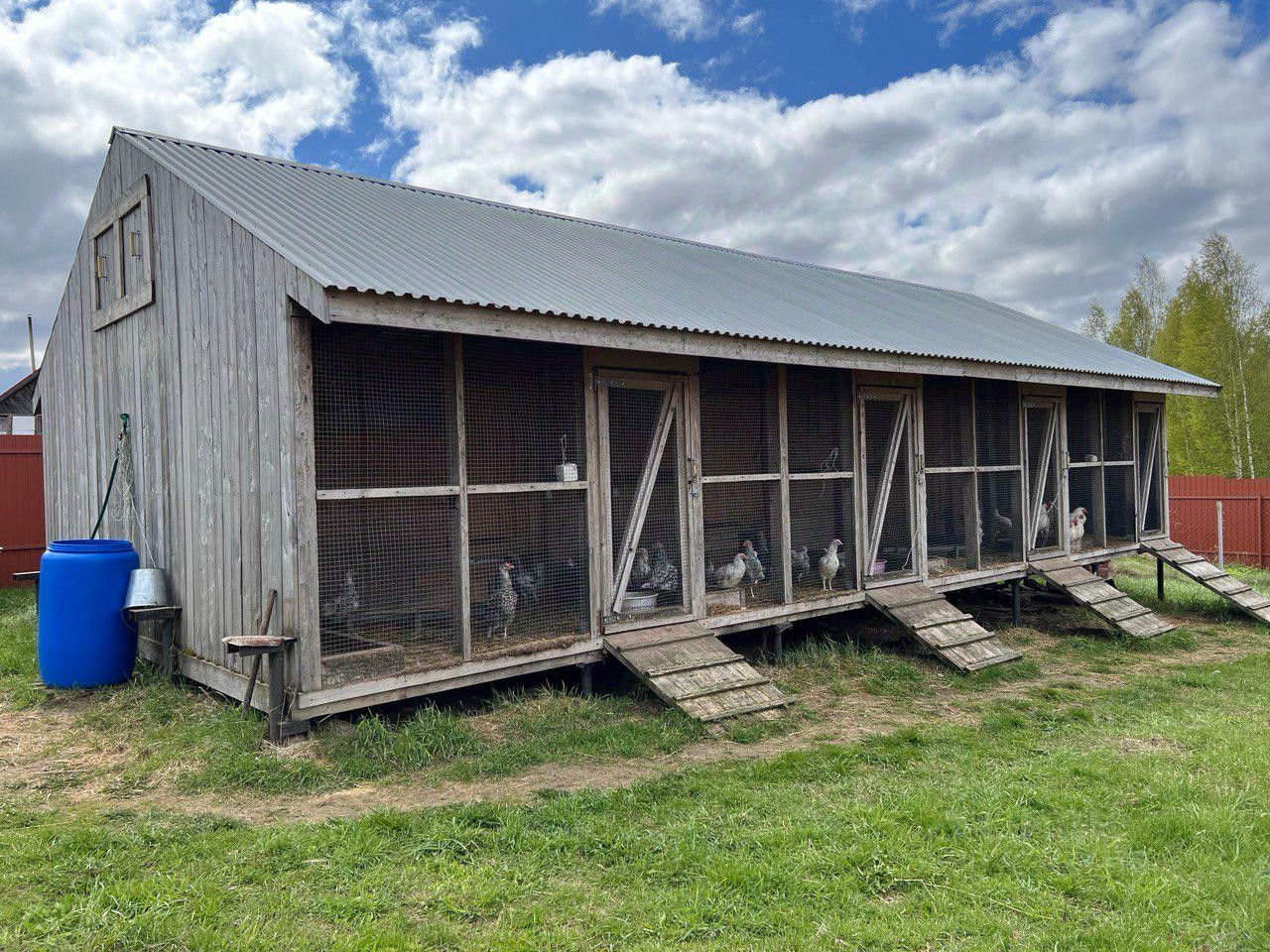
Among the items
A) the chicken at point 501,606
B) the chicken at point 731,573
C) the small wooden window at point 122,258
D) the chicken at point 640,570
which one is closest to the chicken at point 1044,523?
the chicken at point 731,573

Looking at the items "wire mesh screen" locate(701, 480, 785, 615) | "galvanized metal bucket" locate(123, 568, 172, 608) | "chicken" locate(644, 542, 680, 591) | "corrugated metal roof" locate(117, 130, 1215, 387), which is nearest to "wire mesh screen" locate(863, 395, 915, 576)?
"corrugated metal roof" locate(117, 130, 1215, 387)

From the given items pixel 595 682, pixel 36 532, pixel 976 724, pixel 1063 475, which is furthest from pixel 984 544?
pixel 36 532

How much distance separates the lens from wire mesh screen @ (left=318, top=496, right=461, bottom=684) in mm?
5207

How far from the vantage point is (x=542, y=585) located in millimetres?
6066

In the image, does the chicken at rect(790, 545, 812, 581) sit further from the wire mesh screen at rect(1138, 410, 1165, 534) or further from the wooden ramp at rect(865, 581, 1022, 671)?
the wire mesh screen at rect(1138, 410, 1165, 534)

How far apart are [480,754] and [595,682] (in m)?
1.63

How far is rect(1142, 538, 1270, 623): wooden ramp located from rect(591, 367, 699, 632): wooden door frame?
7.00 meters

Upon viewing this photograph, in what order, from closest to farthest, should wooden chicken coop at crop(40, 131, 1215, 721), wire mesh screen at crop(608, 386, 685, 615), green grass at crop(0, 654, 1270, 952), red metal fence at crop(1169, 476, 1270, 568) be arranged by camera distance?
green grass at crop(0, 654, 1270, 952) < wooden chicken coop at crop(40, 131, 1215, 721) < wire mesh screen at crop(608, 386, 685, 615) < red metal fence at crop(1169, 476, 1270, 568)

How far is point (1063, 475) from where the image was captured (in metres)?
10.3

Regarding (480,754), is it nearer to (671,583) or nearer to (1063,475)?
(671,583)

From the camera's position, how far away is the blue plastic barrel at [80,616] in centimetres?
622

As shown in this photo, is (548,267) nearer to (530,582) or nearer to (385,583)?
(530,582)

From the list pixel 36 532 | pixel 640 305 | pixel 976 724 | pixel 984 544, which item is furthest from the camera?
pixel 36 532

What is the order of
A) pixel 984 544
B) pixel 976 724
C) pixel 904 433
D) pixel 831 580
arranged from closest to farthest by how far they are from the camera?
pixel 976 724
pixel 831 580
pixel 904 433
pixel 984 544
